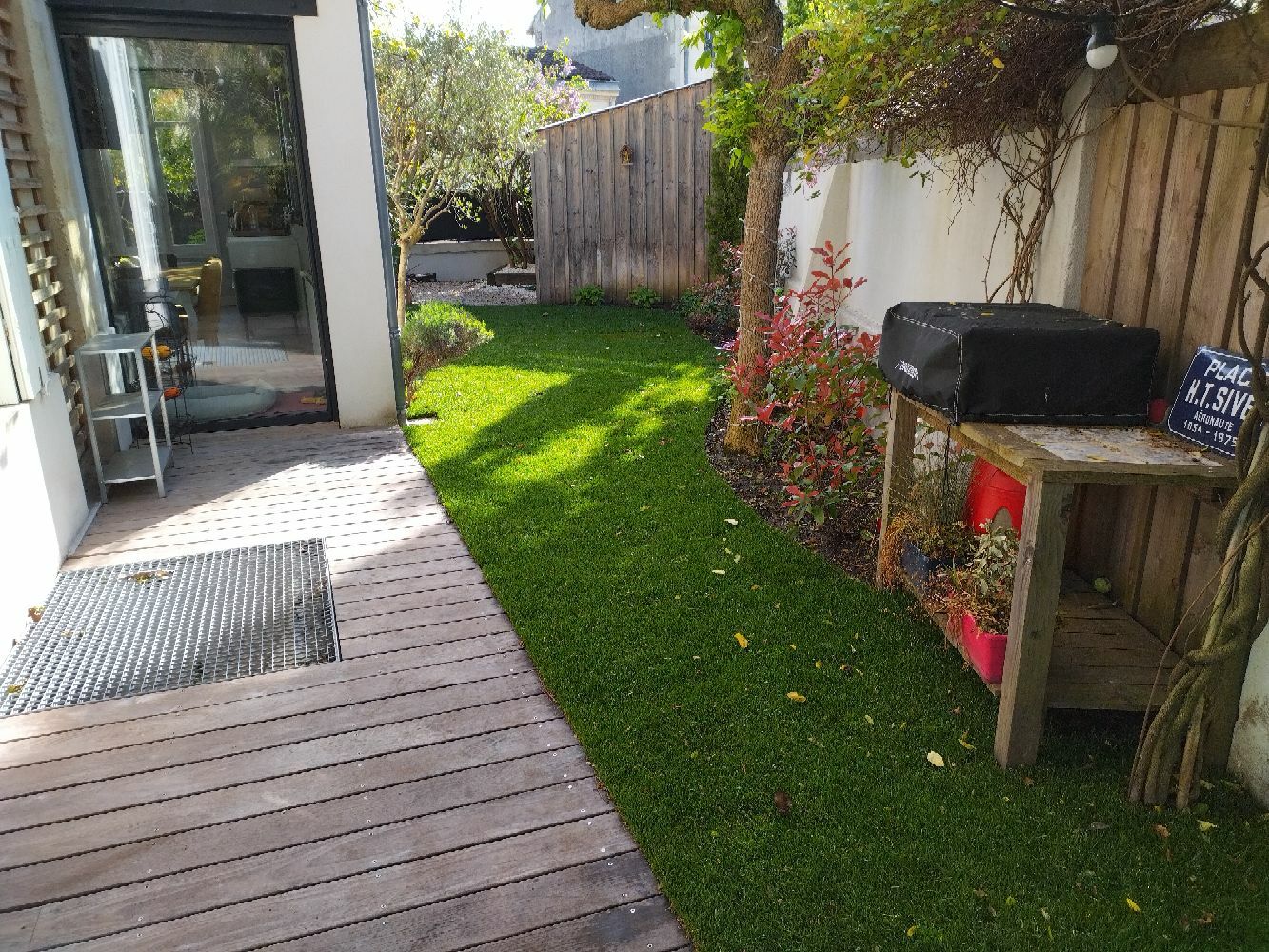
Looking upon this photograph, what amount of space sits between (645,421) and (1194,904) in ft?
14.0

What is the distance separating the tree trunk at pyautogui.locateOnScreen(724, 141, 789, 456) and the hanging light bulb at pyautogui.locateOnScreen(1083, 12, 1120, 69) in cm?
223

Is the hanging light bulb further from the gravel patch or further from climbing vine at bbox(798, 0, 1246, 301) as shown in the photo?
the gravel patch

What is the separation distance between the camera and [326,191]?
5.69 m

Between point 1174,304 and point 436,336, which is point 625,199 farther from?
point 1174,304

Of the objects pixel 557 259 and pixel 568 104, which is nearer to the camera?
pixel 557 259

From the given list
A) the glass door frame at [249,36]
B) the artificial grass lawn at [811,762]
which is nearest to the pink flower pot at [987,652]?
the artificial grass lawn at [811,762]

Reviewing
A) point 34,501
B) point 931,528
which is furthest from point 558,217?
point 931,528

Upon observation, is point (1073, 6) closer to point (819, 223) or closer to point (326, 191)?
point (819, 223)

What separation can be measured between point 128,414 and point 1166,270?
14.9 ft

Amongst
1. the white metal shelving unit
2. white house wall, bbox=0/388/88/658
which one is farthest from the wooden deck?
the white metal shelving unit

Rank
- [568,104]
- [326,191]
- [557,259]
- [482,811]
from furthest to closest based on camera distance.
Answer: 1. [568,104]
2. [557,259]
3. [326,191]
4. [482,811]

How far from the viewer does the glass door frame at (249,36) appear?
16.9 feet

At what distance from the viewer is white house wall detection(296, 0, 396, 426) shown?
5473 millimetres

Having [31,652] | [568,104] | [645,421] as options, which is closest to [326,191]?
[645,421]
